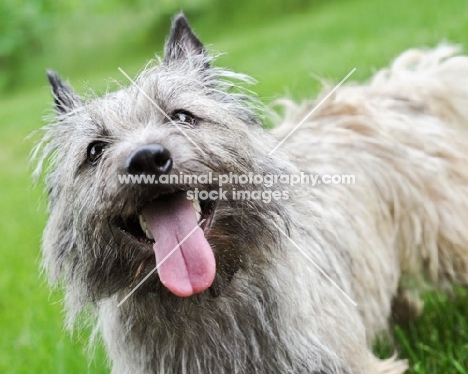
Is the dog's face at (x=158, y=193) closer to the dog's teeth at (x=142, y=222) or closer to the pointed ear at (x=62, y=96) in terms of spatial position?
the dog's teeth at (x=142, y=222)

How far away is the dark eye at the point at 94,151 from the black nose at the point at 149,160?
426 mm

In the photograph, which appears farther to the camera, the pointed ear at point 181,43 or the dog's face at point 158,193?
the pointed ear at point 181,43

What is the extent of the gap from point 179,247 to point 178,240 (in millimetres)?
28

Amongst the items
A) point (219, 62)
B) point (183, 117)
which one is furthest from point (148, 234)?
point (219, 62)

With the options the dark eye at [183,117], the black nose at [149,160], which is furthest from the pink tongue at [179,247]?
the dark eye at [183,117]

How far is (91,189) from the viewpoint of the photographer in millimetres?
2625

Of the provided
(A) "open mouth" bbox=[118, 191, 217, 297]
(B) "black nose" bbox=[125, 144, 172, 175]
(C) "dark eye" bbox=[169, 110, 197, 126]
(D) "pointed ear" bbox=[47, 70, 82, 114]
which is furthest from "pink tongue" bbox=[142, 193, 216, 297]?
(D) "pointed ear" bbox=[47, 70, 82, 114]

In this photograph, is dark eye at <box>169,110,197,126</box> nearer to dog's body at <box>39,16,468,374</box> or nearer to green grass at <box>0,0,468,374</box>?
dog's body at <box>39,16,468,374</box>

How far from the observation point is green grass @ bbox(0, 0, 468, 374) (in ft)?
14.4

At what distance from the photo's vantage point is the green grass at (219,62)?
4375 millimetres

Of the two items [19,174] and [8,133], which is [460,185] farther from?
[8,133]

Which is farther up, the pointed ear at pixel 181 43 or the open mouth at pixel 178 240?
the pointed ear at pixel 181 43

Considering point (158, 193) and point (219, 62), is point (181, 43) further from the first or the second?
point (219, 62)

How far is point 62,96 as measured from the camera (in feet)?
10.6
